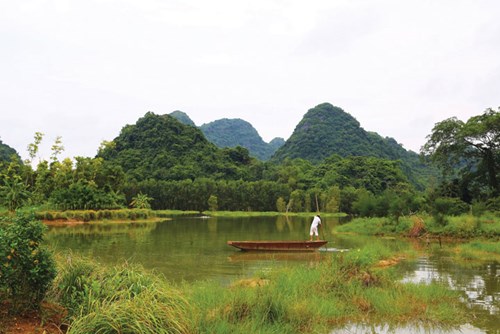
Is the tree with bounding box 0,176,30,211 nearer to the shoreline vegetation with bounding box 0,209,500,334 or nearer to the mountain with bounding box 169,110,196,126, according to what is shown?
the shoreline vegetation with bounding box 0,209,500,334

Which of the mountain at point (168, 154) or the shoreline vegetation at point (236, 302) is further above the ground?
the mountain at point (168, 154)

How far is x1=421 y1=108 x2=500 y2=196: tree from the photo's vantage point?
3638 cm

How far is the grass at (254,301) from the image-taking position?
5961 mm

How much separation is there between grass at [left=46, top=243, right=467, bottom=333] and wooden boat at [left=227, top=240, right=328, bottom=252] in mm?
8989

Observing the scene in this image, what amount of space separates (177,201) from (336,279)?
2802 inches

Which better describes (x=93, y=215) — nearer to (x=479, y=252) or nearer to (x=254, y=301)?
(x=479, y=252)

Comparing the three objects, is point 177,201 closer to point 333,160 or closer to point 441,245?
point 333,160

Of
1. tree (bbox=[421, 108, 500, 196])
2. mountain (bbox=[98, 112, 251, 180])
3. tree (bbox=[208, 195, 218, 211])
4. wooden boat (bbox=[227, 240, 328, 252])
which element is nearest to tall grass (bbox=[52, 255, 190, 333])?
wooden boat (bbox=[227, 240, 328, 252])

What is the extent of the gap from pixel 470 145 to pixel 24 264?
3849 cm

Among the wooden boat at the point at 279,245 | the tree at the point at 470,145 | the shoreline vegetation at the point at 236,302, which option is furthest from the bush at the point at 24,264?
the tree at the point at 470,145

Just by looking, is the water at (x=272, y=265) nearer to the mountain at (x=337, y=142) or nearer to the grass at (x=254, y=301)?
the grass at (x=254, y=301)

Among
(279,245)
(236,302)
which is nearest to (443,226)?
(279,245)

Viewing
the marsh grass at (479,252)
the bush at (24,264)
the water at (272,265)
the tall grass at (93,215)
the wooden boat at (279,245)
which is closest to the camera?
the bush at (24,264)

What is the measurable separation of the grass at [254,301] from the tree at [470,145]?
97.5ft
